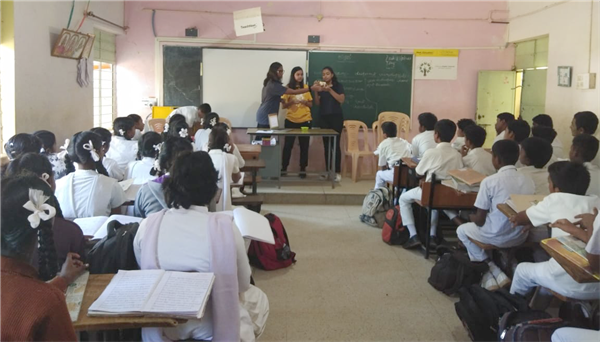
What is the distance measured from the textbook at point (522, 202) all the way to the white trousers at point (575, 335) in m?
0.98

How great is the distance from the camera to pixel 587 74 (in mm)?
5719

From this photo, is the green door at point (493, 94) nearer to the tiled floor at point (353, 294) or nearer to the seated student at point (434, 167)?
the seated student at point (434, 167)

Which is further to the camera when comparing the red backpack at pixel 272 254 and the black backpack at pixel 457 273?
the red backpack at pixel 272 254

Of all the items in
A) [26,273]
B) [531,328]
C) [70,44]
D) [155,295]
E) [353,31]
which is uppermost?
[353,31]

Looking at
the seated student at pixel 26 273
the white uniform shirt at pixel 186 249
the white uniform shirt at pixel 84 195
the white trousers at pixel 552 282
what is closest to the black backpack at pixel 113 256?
the white uniform shirt at pixel 186 249

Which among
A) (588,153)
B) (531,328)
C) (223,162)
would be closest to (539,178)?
(588,153)

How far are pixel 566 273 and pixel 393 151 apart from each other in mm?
3353

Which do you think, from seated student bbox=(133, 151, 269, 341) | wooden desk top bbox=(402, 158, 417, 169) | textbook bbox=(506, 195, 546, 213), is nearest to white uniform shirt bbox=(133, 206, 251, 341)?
seated student bbox=(133, 151, 269, 341)

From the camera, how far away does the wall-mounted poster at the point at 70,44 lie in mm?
5586

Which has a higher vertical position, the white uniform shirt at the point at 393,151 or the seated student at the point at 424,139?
the seated student at the point at 424,139

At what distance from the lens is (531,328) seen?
242cm

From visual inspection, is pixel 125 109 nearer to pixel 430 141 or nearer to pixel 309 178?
pixel 309 178

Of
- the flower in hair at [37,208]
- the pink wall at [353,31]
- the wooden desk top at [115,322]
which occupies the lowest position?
the wooden desk top at [115,322]

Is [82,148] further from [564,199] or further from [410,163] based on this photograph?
[410,163]
